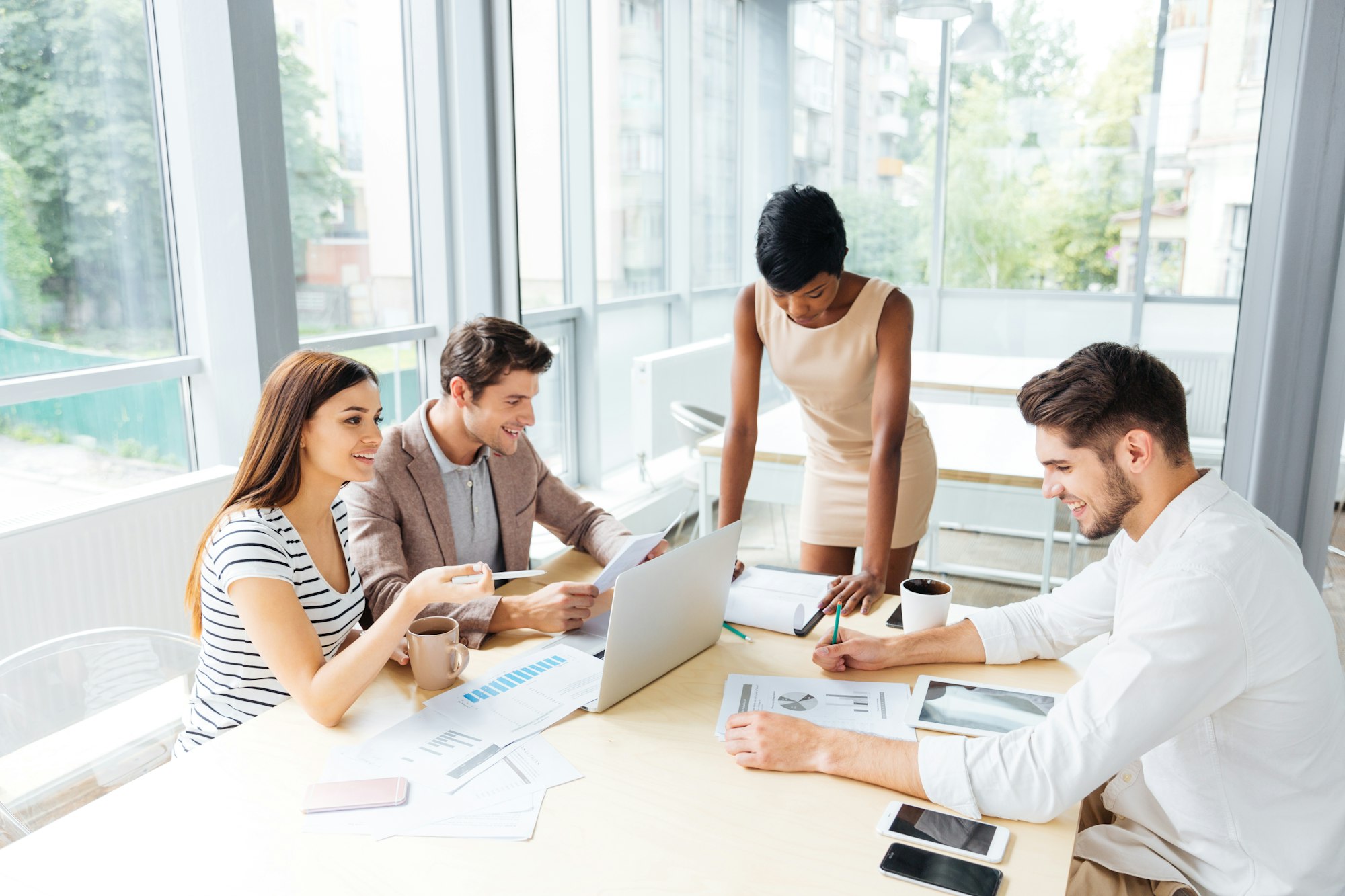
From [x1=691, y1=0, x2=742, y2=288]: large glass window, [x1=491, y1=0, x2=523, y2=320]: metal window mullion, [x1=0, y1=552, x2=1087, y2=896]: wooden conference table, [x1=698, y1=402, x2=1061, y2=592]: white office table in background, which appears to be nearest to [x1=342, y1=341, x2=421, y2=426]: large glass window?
[x1=491, y1=0, x2=523, y2=320]: metal window mullion

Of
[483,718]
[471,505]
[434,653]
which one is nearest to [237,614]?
[434,653]

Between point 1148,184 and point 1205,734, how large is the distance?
1.89 metres

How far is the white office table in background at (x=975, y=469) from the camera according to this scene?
2855mm

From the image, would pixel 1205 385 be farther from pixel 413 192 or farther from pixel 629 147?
pixel 413 192

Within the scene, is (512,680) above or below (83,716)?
above

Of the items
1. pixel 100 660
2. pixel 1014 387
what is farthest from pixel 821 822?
pixel 1014 387

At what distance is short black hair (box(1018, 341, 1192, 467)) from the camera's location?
1.25 m

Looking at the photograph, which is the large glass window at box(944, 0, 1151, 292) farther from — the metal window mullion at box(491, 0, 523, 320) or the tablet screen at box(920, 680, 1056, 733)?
the tablet screen at box(920, 680, 1056, 733)

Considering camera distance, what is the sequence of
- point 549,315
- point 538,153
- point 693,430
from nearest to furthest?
point 693,430 < point 538,153 < point 549,315

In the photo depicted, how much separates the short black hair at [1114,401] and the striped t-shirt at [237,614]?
1.14m

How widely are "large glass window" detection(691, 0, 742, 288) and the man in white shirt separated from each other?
2.00m

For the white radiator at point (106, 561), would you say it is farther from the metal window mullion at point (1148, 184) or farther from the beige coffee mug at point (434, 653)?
the metal window mullion at point (1148, 184)

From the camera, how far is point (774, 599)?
71.4 inches

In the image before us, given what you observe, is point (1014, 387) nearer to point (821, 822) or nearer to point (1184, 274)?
point (1184, 274)
